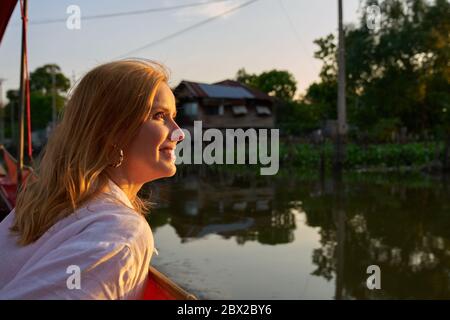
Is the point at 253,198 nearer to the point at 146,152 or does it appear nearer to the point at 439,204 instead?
the point at 439,204

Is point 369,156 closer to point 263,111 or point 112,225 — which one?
point 263,111

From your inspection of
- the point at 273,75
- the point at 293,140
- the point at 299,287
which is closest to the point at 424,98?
the point at 293,140

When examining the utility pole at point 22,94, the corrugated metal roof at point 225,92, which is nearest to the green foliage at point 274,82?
the corrugated metal roof at point 225,92

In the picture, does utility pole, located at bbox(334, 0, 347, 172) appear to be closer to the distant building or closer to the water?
the distant building

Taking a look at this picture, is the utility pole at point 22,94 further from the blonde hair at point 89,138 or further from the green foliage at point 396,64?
the green foliage at point 396,64

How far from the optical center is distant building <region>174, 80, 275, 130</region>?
40.3 ft

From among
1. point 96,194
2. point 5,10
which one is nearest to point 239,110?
point 5,10

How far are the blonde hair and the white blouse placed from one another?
0.15 feet

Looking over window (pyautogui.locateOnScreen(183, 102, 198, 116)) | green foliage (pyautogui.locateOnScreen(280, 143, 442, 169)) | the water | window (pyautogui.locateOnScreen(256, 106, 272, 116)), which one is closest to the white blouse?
the water

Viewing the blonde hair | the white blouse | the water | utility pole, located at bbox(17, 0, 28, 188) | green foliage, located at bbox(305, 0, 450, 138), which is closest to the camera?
the white blouse

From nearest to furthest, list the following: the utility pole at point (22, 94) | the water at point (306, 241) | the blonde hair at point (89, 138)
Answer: the blonde hair at point (89, 138)
the utility pole at point (22, 94)
the water at point (306, 241)

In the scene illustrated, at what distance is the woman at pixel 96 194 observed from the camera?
24.0 inches

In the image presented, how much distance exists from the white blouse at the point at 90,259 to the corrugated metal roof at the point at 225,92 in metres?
11.4

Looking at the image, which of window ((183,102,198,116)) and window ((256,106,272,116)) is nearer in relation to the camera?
window ((256,106,272,116))
